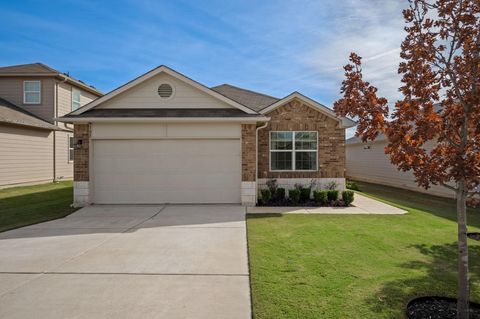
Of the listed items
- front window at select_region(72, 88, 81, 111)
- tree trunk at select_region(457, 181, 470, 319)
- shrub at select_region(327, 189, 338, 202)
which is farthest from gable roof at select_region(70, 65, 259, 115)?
front window at select_region(72, 88, 81, 111)

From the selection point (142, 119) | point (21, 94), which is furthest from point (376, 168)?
point (21, 94)

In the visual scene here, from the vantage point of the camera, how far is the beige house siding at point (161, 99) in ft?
37.8

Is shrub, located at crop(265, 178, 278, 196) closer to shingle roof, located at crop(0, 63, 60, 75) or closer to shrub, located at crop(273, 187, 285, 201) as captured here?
shrub, located at crop(273, 187, 285, 201)

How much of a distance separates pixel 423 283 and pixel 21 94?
22045 millimetres

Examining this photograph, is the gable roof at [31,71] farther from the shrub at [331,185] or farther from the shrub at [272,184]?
the shrub at [331,185]

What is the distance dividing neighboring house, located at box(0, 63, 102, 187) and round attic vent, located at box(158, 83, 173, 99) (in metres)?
7.70

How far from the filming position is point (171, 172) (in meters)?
11.2

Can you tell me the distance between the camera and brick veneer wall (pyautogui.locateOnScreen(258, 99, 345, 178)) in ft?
40.8

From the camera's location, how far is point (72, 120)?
10.7 metres


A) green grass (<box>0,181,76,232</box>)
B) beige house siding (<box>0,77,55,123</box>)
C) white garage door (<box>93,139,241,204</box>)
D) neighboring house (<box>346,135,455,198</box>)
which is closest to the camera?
green grass (<box>0,181,76,232</box>)

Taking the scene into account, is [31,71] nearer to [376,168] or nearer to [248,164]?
[248,164]

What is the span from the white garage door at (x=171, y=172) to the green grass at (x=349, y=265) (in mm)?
2922

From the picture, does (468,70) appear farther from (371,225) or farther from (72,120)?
(72,120)

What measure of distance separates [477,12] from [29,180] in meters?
19.8
